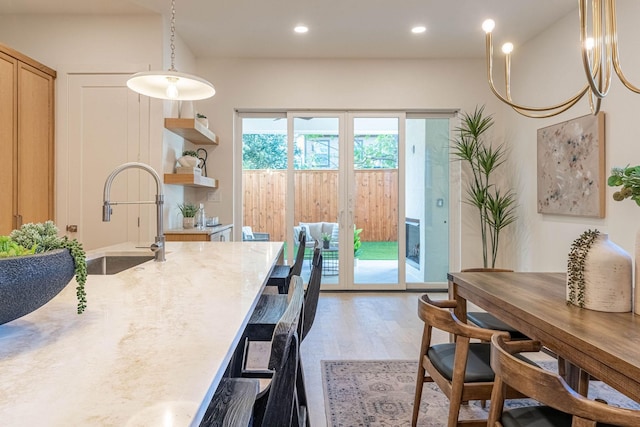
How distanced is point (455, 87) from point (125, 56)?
12.3 ft

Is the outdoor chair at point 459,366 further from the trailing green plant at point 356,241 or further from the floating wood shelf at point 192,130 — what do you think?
the trailing green plant at point 356,241

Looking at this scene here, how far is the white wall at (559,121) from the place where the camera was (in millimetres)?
2955

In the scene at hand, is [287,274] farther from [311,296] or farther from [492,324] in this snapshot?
[492,324]

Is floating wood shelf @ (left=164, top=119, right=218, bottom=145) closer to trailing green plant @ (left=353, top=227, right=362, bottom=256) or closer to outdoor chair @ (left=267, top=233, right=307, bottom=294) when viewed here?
outdoor chair @ (left=267, top=233, right=307, bottom=294)

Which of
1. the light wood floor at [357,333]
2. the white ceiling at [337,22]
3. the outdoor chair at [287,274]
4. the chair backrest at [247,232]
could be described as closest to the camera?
the outdoor chair at [287,274]

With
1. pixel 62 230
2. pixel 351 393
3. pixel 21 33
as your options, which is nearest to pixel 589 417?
pixel 351 393

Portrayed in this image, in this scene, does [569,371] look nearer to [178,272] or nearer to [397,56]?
[178,272]

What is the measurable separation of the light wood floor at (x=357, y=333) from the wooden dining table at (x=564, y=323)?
0.96 meters

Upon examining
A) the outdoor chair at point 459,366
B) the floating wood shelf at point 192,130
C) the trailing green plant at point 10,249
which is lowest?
the outdoor chair at point 459,366

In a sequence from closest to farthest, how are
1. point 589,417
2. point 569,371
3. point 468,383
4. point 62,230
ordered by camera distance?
1. point 589,417
2. point 468,383
3. point 569,371
4. point 62,230

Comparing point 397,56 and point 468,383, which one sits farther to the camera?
point 397,56

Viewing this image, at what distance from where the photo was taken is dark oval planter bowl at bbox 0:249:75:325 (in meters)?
0.76

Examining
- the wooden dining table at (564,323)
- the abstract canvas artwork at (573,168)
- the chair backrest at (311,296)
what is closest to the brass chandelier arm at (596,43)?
the wooden dining table at (564,323)

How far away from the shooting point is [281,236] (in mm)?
5039
